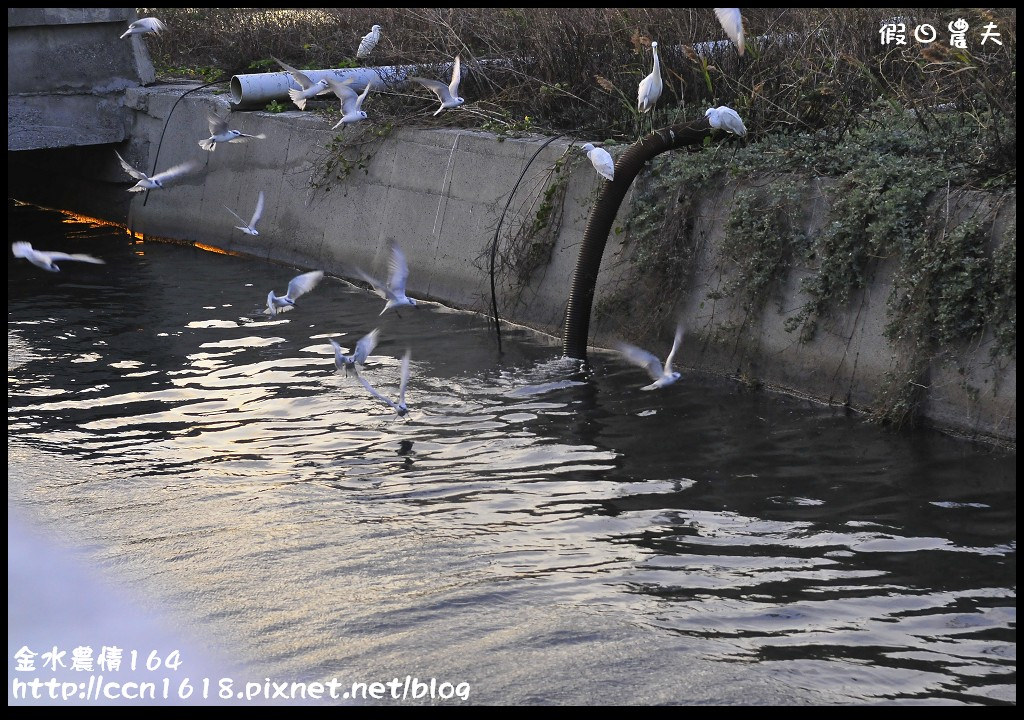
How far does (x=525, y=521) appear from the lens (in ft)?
20.6

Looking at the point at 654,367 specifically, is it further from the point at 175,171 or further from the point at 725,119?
the point at 175,171

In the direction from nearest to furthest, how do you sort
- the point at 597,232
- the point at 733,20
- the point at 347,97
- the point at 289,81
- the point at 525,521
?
the point at 525,521 → the point at 733,20 → the point at 597,232 → the point at 347,97 → the point at 289,81

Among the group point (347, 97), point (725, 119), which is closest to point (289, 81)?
point (347, 97)

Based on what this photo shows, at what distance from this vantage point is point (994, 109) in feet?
26.9

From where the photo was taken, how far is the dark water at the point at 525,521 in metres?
4.88

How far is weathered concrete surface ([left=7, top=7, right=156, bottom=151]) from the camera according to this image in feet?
47.6

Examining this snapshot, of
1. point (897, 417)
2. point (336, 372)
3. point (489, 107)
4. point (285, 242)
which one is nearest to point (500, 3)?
point (489, 107)

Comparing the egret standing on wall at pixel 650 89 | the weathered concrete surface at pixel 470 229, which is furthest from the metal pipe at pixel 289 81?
the egret standing on wall at pixel 650 89

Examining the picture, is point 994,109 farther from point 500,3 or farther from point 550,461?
point 500,3

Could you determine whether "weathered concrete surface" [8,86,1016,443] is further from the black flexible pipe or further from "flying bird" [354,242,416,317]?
"flying bird" [354,242,416,317]

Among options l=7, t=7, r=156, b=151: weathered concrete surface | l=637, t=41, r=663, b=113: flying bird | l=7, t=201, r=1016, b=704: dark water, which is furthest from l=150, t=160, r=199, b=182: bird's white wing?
l=637, t=41, r=663, b=113: flying bird

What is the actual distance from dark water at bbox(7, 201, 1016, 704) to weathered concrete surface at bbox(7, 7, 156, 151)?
225 inches

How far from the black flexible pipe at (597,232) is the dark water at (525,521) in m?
0.33

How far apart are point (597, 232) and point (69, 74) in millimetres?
8896
